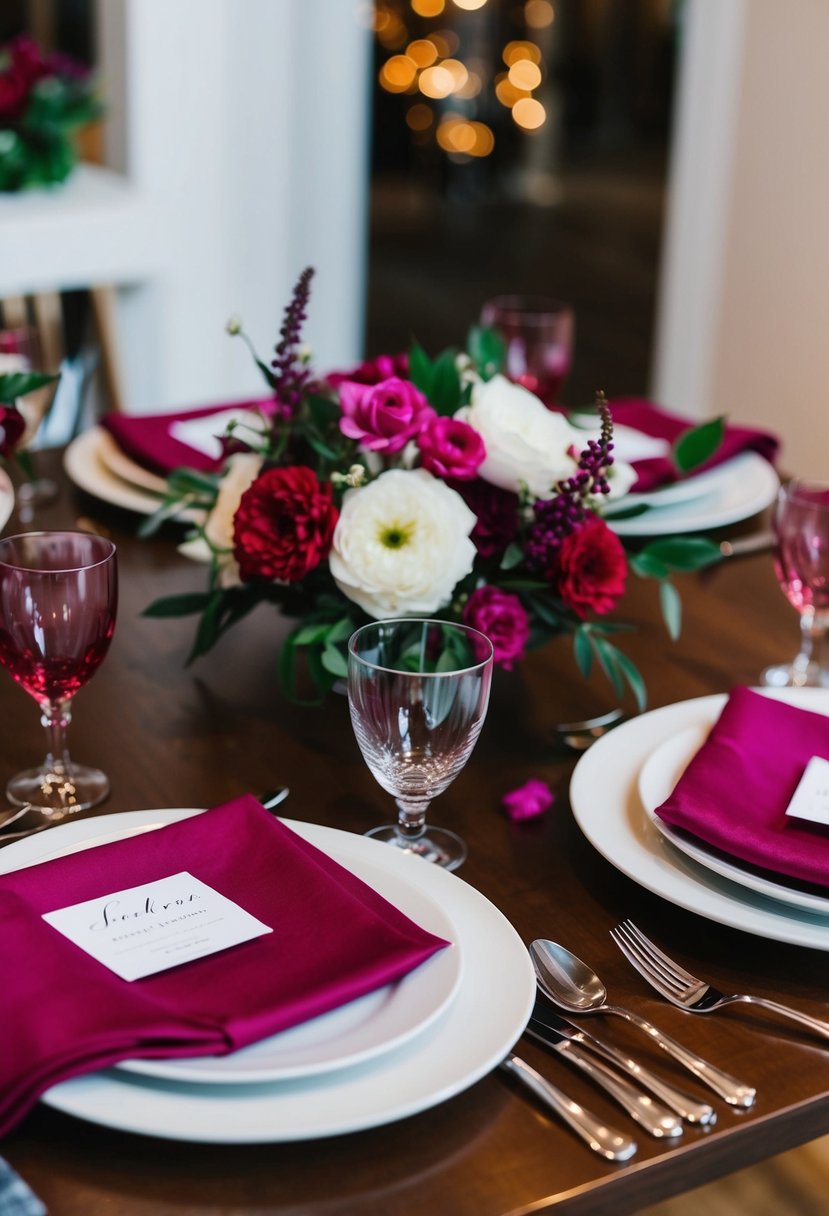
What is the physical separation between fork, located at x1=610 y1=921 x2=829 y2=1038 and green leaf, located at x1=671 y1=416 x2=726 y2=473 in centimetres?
55

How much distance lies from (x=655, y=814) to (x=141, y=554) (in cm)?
68

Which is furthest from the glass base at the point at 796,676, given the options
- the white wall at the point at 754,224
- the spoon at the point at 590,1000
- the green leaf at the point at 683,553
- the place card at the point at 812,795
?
the white wall at the point at 754,224

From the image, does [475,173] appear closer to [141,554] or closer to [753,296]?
[753,296]

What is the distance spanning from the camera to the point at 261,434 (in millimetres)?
1021

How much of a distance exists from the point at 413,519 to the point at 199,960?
0.34 metres

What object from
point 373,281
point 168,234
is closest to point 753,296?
point 168,234

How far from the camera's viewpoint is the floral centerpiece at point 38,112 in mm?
2588

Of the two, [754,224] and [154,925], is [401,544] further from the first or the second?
[754,224]

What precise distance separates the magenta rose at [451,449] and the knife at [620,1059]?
→ 37cm

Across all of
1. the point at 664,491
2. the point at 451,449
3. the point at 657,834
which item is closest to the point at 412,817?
the point at 657,834

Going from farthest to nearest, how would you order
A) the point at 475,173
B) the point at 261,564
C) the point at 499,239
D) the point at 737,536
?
the point at 475,173 < the point at 499,239 < the point at 737,536 < the point at 261,564

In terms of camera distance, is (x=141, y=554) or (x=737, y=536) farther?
(x=737, y=536)

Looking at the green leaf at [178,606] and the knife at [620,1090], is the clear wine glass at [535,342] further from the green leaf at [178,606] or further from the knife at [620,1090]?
the knife at [620,1090]

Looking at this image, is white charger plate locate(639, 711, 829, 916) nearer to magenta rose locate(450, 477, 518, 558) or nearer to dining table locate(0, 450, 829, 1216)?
dining table locate(0, 450, 829, 1216)
